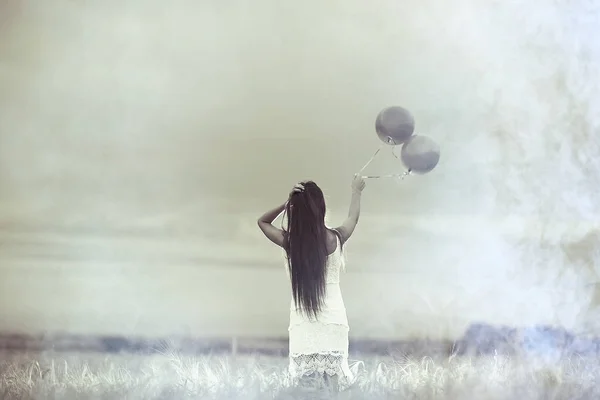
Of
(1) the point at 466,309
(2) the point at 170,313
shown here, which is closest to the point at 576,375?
(1) the point at 466,309

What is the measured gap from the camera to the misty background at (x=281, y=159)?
1.85m

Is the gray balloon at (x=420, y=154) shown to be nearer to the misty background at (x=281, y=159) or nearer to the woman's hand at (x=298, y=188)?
the misty background at (x=281, y=159)

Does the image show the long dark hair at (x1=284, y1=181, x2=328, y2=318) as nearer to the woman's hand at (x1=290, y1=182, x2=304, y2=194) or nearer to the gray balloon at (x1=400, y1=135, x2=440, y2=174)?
the woman's hand at (x1=290, y1=182, x2=304, y2=194)

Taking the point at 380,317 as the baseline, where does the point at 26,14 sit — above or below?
above

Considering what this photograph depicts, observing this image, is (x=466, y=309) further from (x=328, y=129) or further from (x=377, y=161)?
(x=328, y=129)

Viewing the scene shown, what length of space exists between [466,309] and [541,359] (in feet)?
0.90

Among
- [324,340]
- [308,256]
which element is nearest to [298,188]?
[308,256]

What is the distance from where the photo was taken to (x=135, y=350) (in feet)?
6.05

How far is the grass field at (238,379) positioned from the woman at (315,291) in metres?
0.06

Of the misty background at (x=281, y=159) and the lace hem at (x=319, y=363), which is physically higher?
the misty background at (x=281, y=159)

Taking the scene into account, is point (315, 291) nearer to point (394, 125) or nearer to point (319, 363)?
point (319, 363)

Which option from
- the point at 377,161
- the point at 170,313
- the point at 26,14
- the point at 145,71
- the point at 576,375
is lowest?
the point at 576,375

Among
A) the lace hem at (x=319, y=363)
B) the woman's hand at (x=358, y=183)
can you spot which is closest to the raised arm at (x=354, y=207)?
the woman's hand at (x=358, y=183)

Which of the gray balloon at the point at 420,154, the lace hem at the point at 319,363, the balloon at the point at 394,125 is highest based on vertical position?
the balloon at the point at 394,125
